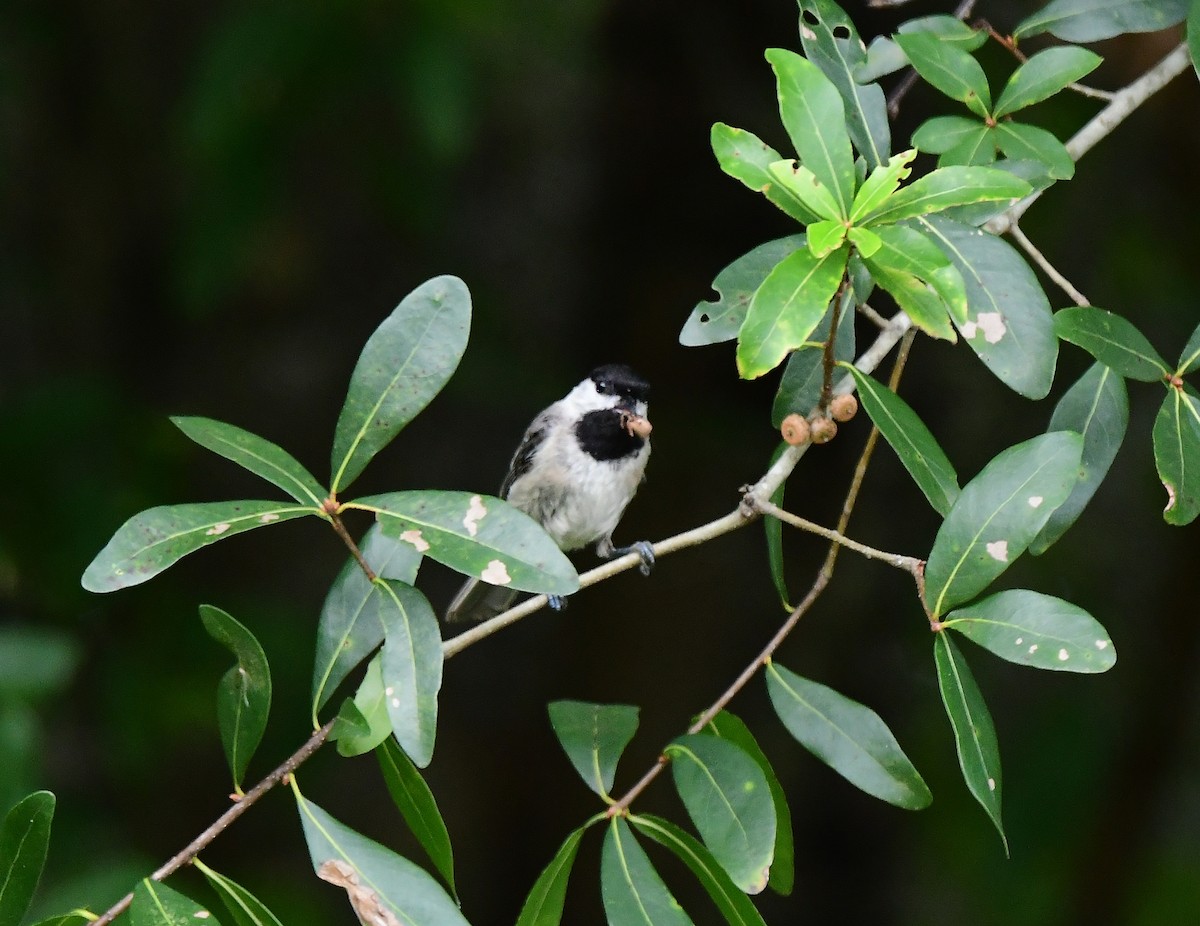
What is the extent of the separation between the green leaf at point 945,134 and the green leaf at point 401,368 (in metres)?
0.82

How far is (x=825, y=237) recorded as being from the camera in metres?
1.74

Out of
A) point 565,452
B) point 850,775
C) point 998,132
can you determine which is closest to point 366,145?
point 565,452

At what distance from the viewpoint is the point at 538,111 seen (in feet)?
20.5

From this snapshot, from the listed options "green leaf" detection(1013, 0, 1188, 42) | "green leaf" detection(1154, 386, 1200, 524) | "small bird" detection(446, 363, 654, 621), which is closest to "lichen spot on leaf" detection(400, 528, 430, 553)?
"green leaf" detection(1154, 386, 1200, 524)

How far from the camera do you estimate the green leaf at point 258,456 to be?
2006 millimetres

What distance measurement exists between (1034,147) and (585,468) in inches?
69.0

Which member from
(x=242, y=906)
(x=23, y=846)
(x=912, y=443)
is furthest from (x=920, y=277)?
(x=23, y=846)

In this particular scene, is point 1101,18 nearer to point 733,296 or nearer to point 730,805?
point 733,296

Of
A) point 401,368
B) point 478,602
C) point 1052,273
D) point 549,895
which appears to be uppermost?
point 1052,273

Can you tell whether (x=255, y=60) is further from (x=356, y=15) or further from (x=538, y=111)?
(x=538, y=111)

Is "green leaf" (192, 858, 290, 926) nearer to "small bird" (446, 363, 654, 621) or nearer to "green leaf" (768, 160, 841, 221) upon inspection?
"green leaf" (768, 160, 841, 221)

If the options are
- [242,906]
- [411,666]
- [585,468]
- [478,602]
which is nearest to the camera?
[411,666]

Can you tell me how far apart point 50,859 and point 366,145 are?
2.43m

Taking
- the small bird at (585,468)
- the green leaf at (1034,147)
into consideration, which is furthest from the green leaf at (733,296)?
the small bird at (585,468)
